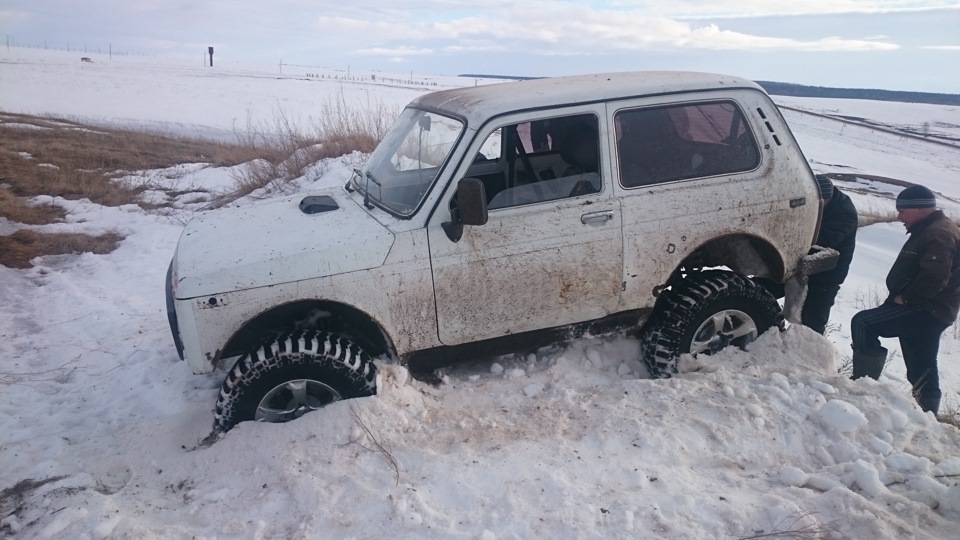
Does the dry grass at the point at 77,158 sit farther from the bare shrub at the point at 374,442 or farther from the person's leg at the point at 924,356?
the person's leg at the point at 924,356

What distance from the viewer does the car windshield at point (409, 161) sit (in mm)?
4082

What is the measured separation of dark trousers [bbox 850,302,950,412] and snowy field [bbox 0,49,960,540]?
0.18 m

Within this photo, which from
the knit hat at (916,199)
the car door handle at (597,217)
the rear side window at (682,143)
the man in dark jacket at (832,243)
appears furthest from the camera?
the man in dark jacket at (832,243)

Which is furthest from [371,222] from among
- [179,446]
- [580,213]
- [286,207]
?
[179,446]

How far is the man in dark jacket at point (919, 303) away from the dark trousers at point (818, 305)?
37 centimetres

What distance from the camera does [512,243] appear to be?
395cm

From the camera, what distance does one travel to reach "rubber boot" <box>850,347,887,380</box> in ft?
15.2

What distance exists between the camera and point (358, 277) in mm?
3711

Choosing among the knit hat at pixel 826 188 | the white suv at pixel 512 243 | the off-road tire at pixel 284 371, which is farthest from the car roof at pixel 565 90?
the off-road tire at pixel 284 371

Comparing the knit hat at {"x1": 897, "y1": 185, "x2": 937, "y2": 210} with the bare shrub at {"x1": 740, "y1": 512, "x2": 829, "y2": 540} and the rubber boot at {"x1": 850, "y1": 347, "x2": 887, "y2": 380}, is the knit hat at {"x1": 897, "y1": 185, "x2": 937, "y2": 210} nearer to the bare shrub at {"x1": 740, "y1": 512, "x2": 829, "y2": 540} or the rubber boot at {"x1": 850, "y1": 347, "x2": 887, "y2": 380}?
the rubber boot at {"x1": 850, "y1": 347, "x2": 887, "y2": 380}

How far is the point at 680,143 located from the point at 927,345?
8.24ft

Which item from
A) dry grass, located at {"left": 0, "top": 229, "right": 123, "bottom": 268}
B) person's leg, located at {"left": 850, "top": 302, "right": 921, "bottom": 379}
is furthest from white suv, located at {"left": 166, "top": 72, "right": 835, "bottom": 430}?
dry grass, located at {"left": 0, "top": 229, "right": 123, "bottom": 268}

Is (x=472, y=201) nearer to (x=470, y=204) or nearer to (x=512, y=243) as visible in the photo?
(x=470, y=204)

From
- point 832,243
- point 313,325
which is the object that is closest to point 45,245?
point 313,325
